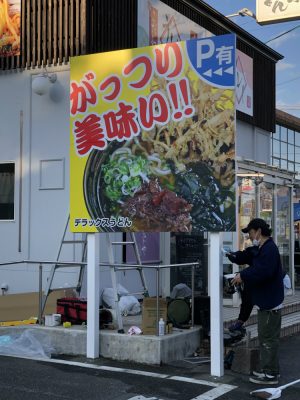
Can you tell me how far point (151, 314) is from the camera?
721 centimetres

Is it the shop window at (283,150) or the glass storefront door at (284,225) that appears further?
the shop window at (283,150)

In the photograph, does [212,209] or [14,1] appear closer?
→ [212,209]

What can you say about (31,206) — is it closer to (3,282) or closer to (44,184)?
(44,184)

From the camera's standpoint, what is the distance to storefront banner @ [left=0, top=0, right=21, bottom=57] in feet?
34.2

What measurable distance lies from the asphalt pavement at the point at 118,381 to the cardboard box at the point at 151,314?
49cm

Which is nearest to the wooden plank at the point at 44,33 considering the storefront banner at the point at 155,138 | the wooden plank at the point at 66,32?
the wooden plank at the point at 66,32

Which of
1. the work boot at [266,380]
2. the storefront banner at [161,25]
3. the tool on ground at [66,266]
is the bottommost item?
the work boot at [266,380]

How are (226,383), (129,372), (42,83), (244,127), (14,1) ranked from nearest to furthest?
(226,383)
(129,372)
(42,83)
(14,1)
(244,127)

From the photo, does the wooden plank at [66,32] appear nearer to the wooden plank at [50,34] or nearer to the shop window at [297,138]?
the wooden plank at [50,34]

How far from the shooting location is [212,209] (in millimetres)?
6406

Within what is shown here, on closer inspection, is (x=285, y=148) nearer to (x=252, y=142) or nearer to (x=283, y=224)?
(x=252, y=142)

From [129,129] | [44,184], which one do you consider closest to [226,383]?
[129,129]

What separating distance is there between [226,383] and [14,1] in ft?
26.6

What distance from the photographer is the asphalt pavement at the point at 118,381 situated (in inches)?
225
